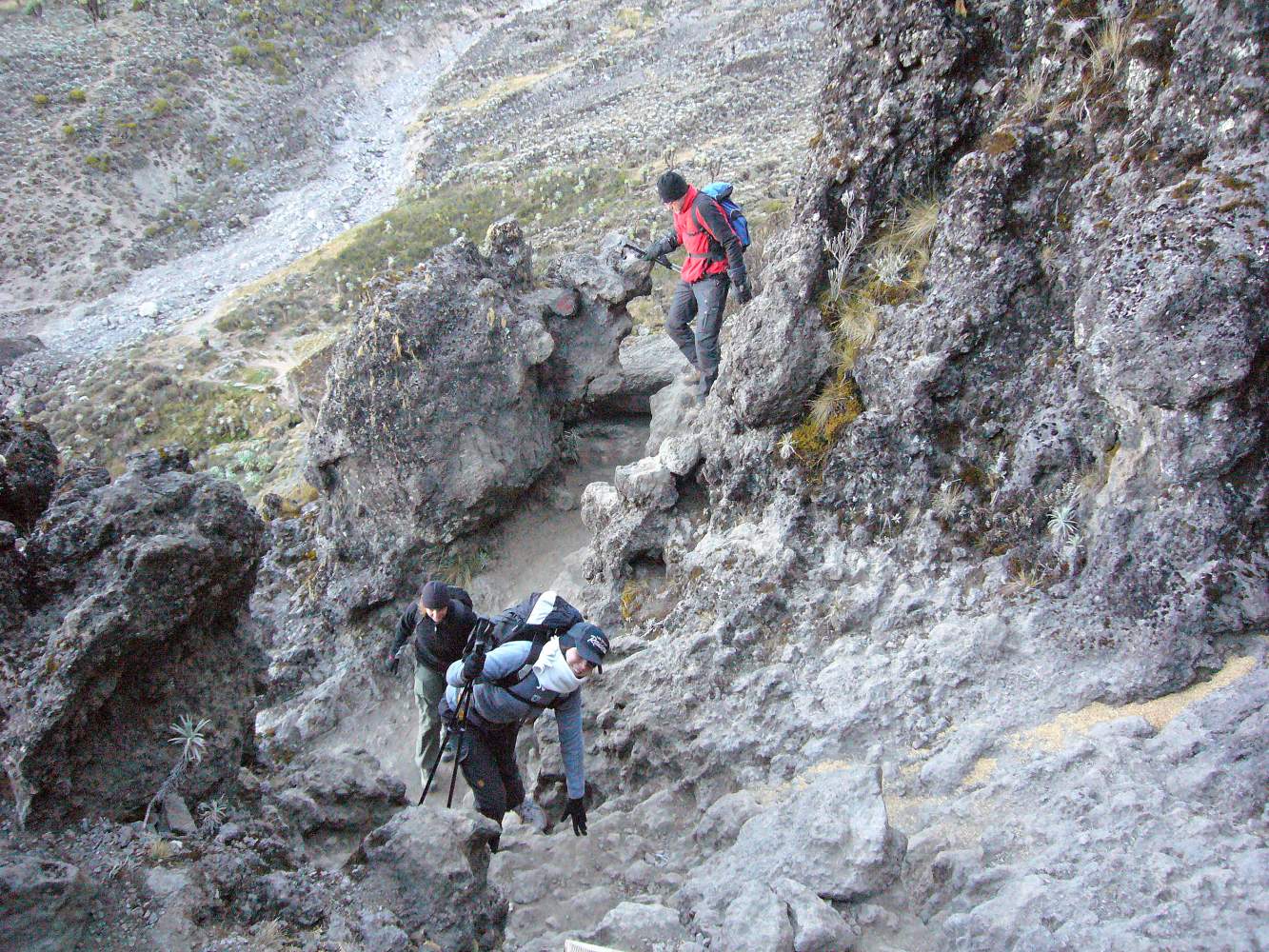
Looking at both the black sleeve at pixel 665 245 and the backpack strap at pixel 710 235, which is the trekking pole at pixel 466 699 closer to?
the backpack strap at pixel 710 235

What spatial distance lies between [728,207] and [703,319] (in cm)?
129

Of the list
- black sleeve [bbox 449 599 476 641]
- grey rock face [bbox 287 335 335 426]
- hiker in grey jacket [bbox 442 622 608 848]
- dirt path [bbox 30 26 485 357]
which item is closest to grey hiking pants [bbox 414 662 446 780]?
black sleeve [bbox 449 599 476 641]

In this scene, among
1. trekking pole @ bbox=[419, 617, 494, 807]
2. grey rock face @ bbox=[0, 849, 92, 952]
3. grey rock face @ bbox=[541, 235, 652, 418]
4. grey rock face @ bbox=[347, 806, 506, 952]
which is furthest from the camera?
grey rock face @ bbox=[541, 235, 652, 418]

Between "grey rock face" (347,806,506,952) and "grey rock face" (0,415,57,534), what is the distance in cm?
361

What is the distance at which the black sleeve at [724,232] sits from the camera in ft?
29.3

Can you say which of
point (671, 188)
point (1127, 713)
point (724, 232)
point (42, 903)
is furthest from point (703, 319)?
point (42, 903)

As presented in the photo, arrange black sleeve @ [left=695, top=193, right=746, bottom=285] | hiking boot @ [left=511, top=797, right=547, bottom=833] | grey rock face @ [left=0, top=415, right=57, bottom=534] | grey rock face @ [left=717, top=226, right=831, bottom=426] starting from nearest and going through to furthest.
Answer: grey rock face @ [left=0, top=415, right=57, bottom=534]
hiking boot @ [left=511, top=797, right=547, bottom=833]
grey rock face @ [left=717, top=226, right=831, bottom=426]
black sleeve @ [left=695, top=193, right=746, bottom=285]

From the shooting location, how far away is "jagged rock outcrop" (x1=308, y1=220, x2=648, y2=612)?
10648 millimetres

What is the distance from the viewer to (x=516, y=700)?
6.12 m

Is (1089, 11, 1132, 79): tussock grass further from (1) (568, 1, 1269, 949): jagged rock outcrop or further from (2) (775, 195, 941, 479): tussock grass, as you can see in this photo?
(2) (775, 195, 941, 479): tussock grass

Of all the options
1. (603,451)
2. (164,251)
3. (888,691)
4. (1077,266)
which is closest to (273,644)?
(603,451)

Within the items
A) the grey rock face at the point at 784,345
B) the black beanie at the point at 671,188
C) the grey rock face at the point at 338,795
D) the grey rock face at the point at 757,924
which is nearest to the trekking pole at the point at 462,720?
the grey rock face at the point at 338,795

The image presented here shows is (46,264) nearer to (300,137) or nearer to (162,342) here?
(162,342)

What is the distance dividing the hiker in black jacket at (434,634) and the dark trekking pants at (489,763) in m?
1.05
